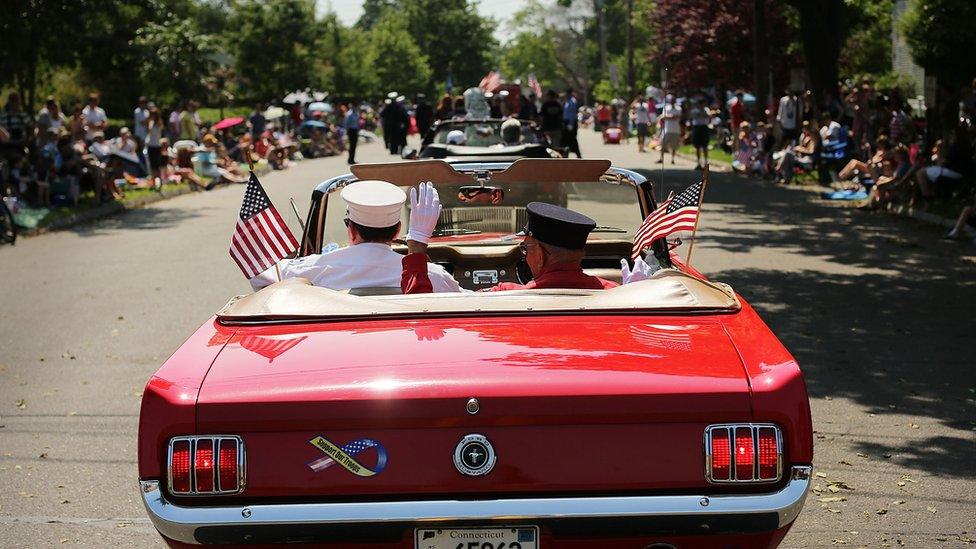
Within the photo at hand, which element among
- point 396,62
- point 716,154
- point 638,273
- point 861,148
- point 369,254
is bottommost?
point 716,154

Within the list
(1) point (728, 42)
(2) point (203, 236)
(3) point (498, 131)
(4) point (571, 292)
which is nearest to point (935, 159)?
(3) point (498, 131)

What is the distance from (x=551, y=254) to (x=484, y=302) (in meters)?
0.56

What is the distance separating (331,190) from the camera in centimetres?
644

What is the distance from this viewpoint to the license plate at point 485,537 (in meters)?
3.48

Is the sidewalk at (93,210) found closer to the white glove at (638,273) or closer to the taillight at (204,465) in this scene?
the white glove at (638,273)

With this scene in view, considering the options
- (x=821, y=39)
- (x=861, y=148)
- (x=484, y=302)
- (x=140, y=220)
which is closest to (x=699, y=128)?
(x=821, y=39)

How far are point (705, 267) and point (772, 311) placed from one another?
2708 millimetres

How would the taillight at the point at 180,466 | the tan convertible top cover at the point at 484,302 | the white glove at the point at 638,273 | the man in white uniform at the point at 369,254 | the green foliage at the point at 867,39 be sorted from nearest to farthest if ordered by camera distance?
the taillight at the point at 180,466 → the tan convertible top cover at the point at 484,302 → the man in white uniform at the point at 369,254 → the white glove at the point at 638,273 → the green foliage at the point at 867,39

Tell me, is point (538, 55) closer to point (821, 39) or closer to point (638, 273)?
point (821, 39)

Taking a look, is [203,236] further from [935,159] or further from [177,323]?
[935,159]

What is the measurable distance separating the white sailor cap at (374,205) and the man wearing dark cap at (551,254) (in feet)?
0.86

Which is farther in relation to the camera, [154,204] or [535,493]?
[154,204]

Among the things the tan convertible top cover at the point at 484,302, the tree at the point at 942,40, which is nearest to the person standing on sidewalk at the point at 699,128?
the tree at the point at 942,40

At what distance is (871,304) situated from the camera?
11164 mm
